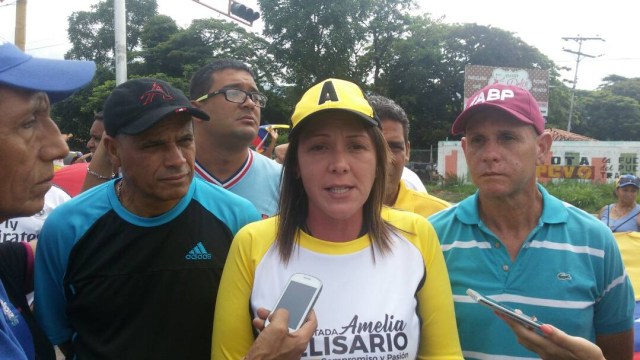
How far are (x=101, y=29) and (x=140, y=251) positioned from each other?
170ft

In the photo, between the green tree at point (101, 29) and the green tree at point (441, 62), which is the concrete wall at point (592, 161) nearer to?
the green tree at point (441, 62)

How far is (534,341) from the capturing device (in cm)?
199

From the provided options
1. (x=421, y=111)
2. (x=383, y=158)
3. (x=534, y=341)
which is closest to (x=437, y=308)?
(x=534, y=341)

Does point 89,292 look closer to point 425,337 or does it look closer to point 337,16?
point 425,337

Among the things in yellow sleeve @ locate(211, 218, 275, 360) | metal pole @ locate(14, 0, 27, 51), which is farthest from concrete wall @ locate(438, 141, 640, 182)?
yellow sleeve @ locate(211, 218, 275, 360)

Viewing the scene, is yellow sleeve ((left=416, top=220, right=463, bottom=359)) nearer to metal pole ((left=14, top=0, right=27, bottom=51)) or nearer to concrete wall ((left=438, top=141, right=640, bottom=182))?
metal pole ((left=14, top=0, right=27, bottom=51))

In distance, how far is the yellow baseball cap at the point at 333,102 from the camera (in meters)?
2.13

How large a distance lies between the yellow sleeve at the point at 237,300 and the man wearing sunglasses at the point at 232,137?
1340mm

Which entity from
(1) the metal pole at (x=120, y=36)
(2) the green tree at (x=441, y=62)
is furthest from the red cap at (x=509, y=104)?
(2) the green tree at (x=441, y=62)

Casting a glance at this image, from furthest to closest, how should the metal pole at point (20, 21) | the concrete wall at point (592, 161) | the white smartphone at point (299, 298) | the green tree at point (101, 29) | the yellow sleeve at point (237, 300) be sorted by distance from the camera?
the green tree at point (101, 29), the concrete wall at point (592, 161), the metal pole at point (20, 21), the yellow sleeve at point (237, 300), the white smartphone at point (299, 298)

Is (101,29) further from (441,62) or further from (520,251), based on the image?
(520,251)

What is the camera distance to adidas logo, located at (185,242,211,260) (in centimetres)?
243

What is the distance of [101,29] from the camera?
4856cm

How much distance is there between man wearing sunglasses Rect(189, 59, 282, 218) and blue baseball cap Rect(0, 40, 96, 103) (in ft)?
5.82
